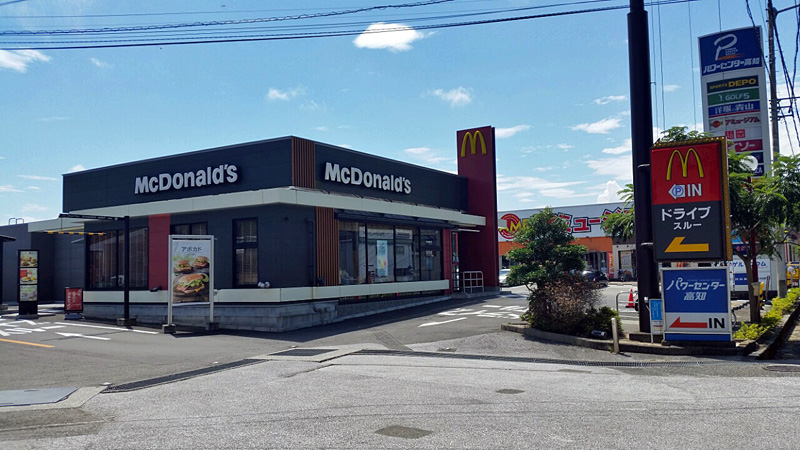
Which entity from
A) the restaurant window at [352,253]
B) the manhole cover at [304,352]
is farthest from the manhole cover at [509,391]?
the restaurant window at [352,253]

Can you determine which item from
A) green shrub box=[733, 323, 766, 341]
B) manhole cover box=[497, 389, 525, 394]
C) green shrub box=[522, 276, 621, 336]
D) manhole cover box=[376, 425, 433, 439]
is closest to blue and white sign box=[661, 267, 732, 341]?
green shrub box=[733, 323, 766, 341]

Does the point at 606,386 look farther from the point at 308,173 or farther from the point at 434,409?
the point at 308,173

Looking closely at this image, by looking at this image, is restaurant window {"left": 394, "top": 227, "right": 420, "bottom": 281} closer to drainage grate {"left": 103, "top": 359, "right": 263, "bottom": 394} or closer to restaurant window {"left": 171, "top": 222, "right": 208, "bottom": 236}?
restaurant window {"left": 171, "top": 222, "right": 208, "bottom": 236}

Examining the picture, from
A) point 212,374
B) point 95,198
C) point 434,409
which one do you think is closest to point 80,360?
point 212,374

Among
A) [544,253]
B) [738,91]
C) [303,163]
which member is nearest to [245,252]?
[303,163]

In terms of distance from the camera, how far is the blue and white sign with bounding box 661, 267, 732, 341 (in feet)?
43.3

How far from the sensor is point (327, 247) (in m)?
21.8

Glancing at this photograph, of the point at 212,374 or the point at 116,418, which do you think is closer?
the point at 116,418

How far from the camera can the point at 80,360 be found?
14.0 metres

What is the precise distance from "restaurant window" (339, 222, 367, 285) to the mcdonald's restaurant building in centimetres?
5

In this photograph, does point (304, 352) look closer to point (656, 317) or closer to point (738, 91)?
point (656, 317)

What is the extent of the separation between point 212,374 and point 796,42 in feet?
73.1

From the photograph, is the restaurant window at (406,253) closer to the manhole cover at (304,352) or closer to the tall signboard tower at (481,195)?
the tall signboard tower at (481,195)

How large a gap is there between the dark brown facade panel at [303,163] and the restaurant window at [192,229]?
4051 millimetres
